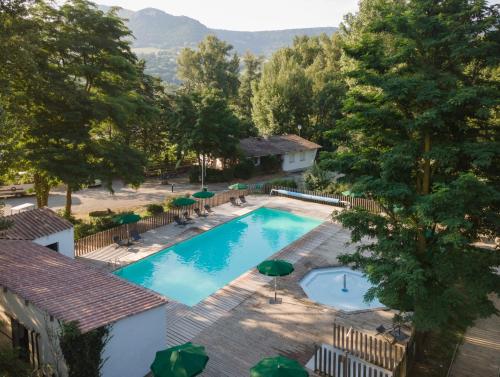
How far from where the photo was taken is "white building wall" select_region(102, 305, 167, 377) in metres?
11.6

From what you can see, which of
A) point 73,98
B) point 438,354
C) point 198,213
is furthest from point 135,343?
point 198,213

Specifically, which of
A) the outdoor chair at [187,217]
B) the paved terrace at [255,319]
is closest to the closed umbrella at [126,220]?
the paved terrace at [255,319]

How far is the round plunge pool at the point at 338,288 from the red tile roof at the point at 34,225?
1229cm

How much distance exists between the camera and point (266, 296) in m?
17.5

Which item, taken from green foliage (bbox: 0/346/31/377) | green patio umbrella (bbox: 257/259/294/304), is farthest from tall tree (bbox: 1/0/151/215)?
green foliage (bbox: 0/346/31/377)

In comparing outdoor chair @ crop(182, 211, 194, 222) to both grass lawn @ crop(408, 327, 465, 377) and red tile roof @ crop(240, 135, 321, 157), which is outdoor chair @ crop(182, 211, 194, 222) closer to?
red tile roof @ crop(240, 135, 321, 157)

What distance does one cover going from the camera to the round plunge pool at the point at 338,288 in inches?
698

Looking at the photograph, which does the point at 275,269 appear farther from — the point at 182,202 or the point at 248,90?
the point at 248,90

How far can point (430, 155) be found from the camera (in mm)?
10977

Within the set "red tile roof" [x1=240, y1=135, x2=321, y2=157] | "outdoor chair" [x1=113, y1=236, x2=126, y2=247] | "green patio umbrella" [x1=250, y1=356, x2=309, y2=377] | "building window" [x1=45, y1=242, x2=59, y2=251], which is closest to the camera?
"green patio umbrella" [x1=250, y1=356, x2=309, y2=377]

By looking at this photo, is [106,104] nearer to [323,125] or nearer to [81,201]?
[81,201]

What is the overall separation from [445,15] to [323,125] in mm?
43049

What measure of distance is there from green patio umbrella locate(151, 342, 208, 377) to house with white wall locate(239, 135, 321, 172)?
3332 centimetres

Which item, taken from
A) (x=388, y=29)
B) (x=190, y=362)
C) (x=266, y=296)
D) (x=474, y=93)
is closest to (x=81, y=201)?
(x=266, y=296)
